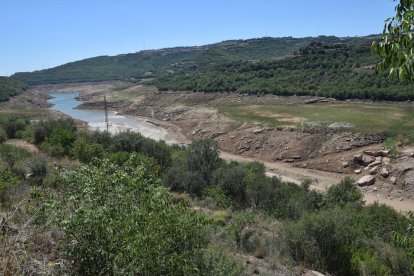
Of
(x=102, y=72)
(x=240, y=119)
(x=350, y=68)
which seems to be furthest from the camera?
(x=102, y=72)

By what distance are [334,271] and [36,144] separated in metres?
25.4

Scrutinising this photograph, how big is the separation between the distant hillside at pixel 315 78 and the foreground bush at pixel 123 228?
152 feet

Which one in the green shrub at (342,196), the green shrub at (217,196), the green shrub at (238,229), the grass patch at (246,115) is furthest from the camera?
the grass patch at (246,115)

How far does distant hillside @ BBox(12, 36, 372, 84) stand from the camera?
448 feet

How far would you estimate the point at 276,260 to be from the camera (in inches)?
379

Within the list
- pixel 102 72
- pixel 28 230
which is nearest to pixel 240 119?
pixel 28 230

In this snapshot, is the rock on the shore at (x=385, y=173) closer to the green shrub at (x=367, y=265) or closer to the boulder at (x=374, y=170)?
the boulder at (x=374, y=170)

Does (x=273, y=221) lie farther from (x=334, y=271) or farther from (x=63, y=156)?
(x=63, y=156)

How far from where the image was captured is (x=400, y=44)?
418 centimetres

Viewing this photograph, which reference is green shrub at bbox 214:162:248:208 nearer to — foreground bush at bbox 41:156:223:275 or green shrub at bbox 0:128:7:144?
foreground bush at bbox 41:156:223:275

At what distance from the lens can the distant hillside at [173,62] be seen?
13662 centimetres


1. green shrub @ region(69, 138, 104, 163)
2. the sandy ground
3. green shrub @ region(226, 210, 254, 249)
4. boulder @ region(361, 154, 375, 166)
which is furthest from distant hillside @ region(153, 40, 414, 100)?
the sandy ground

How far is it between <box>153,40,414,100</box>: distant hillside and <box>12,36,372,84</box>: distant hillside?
1737 inches

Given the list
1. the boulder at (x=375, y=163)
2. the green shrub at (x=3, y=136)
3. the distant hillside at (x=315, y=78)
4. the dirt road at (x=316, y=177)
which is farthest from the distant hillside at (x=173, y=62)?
the boulder at (x=375, y=163)
